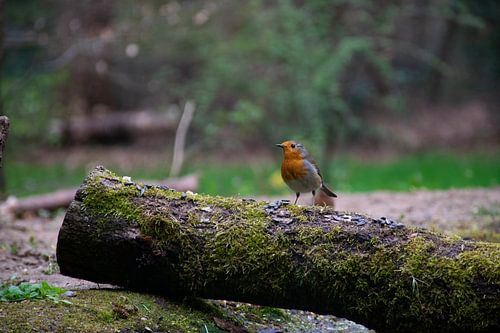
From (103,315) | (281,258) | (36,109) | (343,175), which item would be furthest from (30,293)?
(36,109)

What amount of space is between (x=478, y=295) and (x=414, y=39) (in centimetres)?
1831

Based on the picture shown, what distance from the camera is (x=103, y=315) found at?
386 centimetres

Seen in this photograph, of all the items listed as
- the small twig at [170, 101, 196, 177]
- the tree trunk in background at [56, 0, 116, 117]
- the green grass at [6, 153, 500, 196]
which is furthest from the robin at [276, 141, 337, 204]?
the tree trunk in background at [56, 0, 116, 117]

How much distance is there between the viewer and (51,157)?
1777cm

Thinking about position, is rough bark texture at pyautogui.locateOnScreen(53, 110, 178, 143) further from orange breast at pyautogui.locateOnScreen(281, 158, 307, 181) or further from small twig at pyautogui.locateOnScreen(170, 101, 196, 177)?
orange breast at pyautogui.locateOnScreen(281, 158, 307, 181)

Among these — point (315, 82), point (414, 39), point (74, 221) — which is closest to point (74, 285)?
point (74, 221)

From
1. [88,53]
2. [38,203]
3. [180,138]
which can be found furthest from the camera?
[88,53]

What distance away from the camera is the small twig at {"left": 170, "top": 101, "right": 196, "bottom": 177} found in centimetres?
1373

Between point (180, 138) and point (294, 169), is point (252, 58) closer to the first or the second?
point (180, 138)

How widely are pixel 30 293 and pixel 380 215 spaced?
4624mm

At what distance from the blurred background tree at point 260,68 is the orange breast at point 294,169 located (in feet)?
21.0

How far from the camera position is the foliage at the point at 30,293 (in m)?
3.93

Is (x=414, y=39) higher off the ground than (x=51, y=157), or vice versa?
(x=414, y=39)

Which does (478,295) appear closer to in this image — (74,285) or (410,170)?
(74,285)
